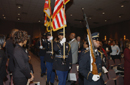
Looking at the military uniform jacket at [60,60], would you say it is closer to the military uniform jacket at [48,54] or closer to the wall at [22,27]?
the military uniform jacket at [48,54]

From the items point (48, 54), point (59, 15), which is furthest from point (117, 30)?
point (59, 15)

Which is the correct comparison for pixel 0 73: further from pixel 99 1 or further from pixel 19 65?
pixel 99 1

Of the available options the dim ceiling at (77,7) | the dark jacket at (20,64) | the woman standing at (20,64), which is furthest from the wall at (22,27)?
the dark jacket at (20,64)

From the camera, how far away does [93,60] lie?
174cm

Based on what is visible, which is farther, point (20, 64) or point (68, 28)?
point (68, 28)

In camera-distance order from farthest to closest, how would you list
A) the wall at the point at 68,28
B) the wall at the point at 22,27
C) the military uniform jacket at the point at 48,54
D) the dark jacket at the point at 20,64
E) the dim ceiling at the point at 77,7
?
the wall at the point at 22,27 < the wall at the point at 68,28 < the dim ceiling at the point at 77,7 < the military uniform jacket at the point at 48,54 < the dark jacket at the point at 20,64

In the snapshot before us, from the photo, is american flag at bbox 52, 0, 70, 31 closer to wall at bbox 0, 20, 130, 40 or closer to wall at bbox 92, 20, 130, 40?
wall at bbox 0, 20, 130, 40

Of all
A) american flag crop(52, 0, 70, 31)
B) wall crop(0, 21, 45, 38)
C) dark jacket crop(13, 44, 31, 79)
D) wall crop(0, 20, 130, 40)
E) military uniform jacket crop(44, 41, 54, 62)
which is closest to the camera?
dark jacket crop(13, 44, 31, 79)

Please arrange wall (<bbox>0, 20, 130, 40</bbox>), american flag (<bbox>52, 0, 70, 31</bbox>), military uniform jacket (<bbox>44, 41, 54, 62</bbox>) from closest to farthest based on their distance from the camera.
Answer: american flag (<bbox>52, 0, 70, 31</bbox>)
military uniform jacket (<bbox>44, 41, 54, 62</bbox>)
wall (<bbox>0, 20, 130, 40</bbox>)

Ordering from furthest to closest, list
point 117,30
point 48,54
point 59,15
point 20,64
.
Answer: point 117,30 < point 48,54 < point 59,15 < point 20,64

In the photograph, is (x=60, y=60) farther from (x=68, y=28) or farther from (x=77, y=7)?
(x=68, y=28)

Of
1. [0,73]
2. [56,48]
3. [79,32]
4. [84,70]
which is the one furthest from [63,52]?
[79,32]

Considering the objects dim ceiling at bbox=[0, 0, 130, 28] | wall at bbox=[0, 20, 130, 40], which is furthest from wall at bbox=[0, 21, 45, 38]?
dim ceiling at bbox=[0, 0, 130, 28]

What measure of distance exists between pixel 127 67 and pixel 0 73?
11.1ft
